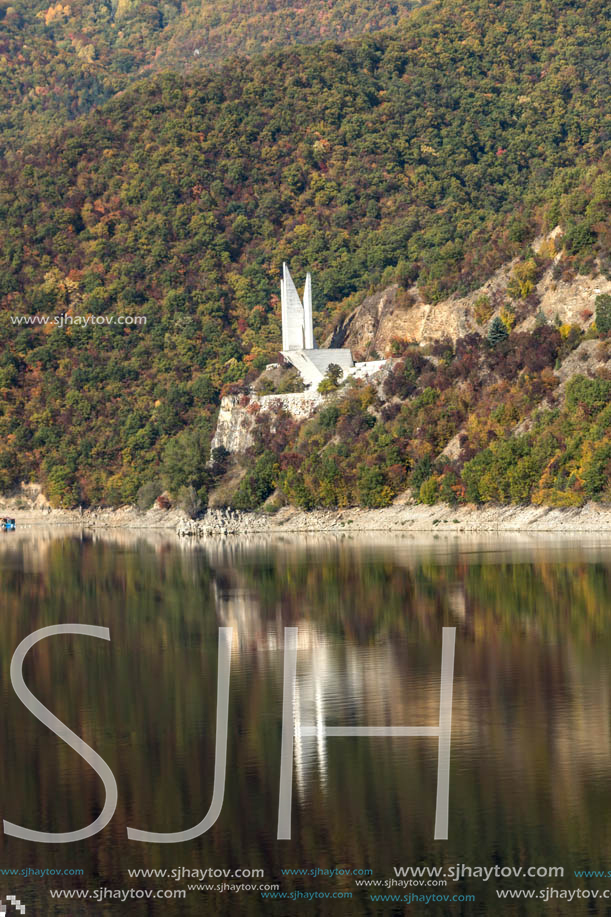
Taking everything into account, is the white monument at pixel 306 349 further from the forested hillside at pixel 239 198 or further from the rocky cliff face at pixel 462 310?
the forested hillside at pixel 239 198

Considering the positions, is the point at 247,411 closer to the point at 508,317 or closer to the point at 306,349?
the point at 306,349

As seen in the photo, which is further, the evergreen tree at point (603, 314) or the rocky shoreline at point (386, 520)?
the evergreen tree at point (603, 314)

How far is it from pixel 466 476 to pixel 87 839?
61.1 m

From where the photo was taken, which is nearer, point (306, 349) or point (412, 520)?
point (412, 520)

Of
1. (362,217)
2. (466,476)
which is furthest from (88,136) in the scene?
(466,476)

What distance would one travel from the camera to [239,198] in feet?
507

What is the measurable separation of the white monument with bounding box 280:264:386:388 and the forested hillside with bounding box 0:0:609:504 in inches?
465

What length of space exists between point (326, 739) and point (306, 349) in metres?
78.1

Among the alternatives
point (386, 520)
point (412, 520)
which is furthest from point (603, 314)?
point (386, 520)

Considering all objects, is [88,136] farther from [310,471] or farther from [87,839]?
[87,839]

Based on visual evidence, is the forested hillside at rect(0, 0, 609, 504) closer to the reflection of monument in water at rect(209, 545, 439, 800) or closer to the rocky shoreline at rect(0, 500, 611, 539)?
the rocky shoreline at rect(0, 500, 611, 539)

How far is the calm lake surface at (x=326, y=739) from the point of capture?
19703 millimetres

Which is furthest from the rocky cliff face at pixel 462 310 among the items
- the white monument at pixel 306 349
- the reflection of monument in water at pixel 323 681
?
the reflection of monument in water at pixel 323 681

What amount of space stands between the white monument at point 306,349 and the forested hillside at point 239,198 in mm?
11808
